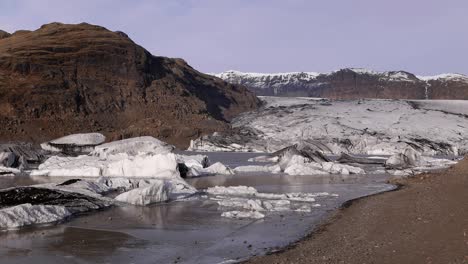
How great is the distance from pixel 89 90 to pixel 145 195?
251 ft

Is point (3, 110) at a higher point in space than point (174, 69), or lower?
lower

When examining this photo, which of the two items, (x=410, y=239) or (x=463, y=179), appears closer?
(x=410, y=239)

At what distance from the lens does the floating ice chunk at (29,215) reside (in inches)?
508

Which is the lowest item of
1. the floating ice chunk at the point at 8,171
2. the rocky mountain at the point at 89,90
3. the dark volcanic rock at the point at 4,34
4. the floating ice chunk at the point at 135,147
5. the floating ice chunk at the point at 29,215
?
the floating ice chunk at the point at 8,171

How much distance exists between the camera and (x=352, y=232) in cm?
1188

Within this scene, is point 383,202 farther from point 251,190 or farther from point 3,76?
point 3,76

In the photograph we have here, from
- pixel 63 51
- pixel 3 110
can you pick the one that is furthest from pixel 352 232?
pixel 63 51

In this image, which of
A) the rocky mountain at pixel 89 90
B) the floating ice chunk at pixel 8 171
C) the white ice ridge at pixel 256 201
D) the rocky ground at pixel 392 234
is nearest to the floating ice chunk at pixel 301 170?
the white ice ridge at pixel 256 201

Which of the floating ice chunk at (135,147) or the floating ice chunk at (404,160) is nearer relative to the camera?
the floating ice chunk at (404,160)

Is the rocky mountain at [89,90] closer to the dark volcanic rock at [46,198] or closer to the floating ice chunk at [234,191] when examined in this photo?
the floating ice chunk at [234,191]

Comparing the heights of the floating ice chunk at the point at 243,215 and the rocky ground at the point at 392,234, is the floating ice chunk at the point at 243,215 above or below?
below

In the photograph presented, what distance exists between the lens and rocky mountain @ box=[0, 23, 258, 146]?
8006cm

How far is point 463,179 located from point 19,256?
1796 cm

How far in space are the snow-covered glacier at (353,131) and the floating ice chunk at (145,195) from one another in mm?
45940
